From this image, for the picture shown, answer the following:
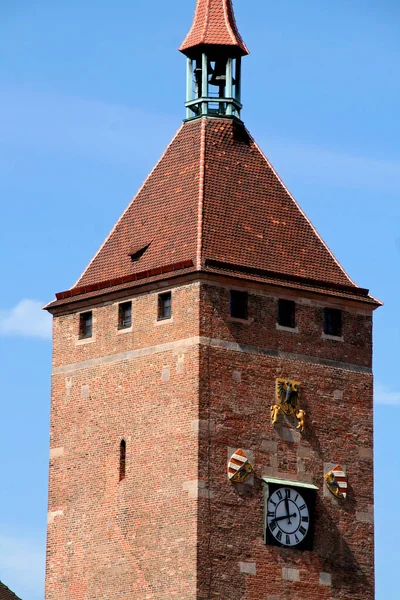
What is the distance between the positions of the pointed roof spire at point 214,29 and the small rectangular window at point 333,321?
7.63 metres

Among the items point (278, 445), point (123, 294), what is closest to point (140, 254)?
point (123, 294)

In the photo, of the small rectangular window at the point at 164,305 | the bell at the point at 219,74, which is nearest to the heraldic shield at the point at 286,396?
the small rectangular window at the point at 164,305

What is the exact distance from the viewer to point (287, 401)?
76.1 m

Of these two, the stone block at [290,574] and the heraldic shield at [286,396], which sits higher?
the heraldic shield at [286,396]

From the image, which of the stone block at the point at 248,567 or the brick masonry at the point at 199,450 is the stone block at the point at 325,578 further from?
the stone block at the point at 248,567

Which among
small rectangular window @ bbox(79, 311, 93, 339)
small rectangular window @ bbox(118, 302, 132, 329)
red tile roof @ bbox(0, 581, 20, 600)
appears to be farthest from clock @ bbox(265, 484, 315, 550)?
red tile roof @ bbox(0, 581, 20, 600)

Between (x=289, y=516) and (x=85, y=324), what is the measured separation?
7835 mm

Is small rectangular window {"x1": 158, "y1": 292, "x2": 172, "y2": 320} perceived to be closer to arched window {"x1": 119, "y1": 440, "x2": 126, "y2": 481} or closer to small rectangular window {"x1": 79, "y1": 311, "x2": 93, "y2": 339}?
small rectangular window {"x1": 79, "y1": 311, "x2": 93, "y2": 339}

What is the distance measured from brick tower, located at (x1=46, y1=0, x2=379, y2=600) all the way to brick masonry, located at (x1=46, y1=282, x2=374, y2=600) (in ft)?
0.12

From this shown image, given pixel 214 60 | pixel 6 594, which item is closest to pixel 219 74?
pixel 214 60

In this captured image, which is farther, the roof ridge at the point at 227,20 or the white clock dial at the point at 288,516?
the roof ridge at the point at 227,20

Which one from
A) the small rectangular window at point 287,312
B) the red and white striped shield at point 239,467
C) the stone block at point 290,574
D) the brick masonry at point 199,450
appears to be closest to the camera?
the brick masonry at point 199,450

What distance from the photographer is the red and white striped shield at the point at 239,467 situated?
74.5 metres

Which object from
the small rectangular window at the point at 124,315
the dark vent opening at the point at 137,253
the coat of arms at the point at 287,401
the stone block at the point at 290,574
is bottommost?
the stone block at the point at 290,574
